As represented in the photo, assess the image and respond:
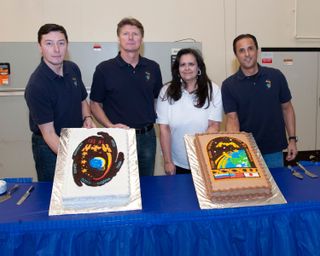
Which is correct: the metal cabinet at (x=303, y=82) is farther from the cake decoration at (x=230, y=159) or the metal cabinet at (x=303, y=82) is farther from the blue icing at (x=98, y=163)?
the blue icing at (x=98, y=163)

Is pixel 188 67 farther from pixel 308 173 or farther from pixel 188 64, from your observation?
pixel 308 173

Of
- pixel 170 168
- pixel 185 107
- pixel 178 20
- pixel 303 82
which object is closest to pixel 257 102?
pixel 185 107

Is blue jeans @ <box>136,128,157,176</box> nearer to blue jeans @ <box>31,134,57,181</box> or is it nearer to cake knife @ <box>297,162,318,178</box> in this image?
blue jeans @ <box>31,134,57,181</box>

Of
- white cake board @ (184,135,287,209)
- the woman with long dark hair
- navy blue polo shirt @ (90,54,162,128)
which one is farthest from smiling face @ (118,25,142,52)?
white cake board @ (184,135,287,209)

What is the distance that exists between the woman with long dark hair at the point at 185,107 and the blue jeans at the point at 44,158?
25.7 inches

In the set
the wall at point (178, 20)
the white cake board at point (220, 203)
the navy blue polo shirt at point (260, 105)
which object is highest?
the wall at point (178, 20)

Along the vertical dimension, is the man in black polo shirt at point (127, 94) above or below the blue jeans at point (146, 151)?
above

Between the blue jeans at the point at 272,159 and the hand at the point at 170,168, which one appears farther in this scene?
the blue jeans at the point at 272,159

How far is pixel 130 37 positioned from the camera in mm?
1852

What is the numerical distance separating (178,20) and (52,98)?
2097 mm

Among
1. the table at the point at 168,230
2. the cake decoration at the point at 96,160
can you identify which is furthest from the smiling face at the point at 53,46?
the table at the point at 168,230

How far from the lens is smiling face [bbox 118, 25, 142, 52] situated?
1.85 m

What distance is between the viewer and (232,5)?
337 cm

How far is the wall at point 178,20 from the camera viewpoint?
10.0 feet
